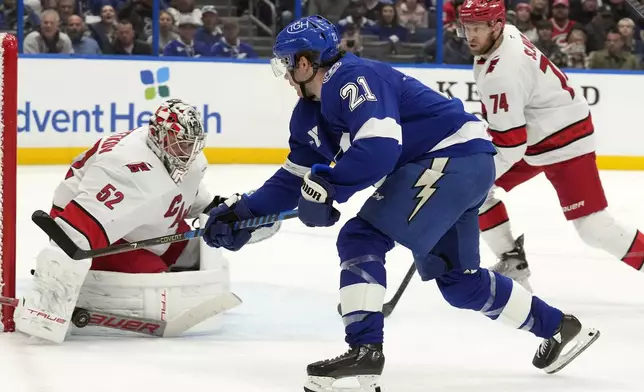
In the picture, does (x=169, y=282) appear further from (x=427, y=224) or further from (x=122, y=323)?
(x=427, y=224)

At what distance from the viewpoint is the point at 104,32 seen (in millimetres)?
7707

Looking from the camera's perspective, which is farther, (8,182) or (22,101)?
(22,101)

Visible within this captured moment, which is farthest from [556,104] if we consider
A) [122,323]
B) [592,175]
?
[122,323]

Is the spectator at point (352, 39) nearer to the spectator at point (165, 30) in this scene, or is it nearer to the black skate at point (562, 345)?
the spectator at point (165, 30)

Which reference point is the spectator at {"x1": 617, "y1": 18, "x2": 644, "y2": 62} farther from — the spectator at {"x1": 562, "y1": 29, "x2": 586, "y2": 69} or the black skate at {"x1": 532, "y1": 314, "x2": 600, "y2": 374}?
the black skate at {"x1": 532, "y1": 314, "x2": 600, "y2": 374}

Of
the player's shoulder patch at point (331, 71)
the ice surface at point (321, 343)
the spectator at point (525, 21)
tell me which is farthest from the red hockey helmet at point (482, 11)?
the spectator at point (525, 21)

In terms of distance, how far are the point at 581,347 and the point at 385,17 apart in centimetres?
568

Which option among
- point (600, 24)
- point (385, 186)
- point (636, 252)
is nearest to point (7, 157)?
point (385, 186)

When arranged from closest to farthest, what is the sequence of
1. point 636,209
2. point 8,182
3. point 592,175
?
point 8,182 < point 592,175 < point 636,209

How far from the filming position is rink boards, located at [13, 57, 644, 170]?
7.47 m

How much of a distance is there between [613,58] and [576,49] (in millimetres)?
281

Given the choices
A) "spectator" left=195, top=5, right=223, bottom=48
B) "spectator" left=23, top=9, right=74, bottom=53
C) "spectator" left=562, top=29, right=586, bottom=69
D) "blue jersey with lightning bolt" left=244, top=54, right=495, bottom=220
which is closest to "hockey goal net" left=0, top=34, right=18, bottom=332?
"blue jersey with lightning bolt" left=244, top=54, right=495, bottom=220

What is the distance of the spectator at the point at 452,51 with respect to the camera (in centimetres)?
819

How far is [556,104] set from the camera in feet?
12.7
